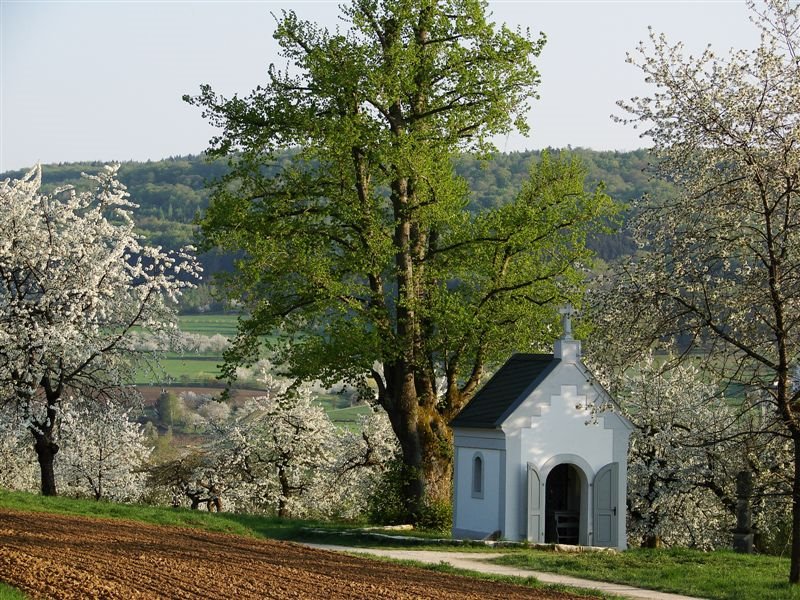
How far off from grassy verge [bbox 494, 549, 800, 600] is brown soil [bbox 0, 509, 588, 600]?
7.82 ft

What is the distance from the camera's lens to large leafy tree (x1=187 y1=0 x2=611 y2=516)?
2747 cm

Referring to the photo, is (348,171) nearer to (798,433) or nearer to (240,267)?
(240,267)

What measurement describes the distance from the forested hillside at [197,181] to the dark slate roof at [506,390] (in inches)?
1666

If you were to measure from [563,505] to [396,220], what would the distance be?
8.01 meters

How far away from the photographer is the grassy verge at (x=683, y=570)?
55.8 feet

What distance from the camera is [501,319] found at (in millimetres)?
28516

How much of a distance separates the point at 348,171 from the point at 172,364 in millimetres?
72226

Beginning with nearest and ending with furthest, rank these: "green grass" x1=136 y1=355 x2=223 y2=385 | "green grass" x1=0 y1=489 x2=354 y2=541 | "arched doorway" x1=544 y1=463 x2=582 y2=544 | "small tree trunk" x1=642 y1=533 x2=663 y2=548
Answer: "arched doorway" x1=544 y1=463 x2=582 y2=544 < "green grass" x1=0 y1=489 x2=354 y2=541 < "small tree trunk" x1=642 y1=533 x2=663 y2=548 < "green grass" x1=136 y1=355 x2=223 y2=385

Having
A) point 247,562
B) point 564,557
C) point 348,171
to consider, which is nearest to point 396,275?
point 348,171

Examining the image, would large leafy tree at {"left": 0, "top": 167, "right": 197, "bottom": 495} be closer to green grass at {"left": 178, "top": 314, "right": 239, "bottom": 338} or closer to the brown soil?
the brown soil

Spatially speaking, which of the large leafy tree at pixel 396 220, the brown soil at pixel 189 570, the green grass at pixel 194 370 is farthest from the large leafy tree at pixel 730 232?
the green grass at pixel 194 370

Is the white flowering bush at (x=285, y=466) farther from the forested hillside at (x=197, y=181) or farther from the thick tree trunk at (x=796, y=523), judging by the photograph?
the thick tree trunk at (x=796, y=523)

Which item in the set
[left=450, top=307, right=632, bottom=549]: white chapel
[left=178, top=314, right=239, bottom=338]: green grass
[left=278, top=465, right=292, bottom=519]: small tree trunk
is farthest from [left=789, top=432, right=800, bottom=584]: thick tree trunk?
[left=178, top=314, right=239, bottom=338]: green grass

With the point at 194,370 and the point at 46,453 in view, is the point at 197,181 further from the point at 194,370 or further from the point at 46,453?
the point at 46,453
